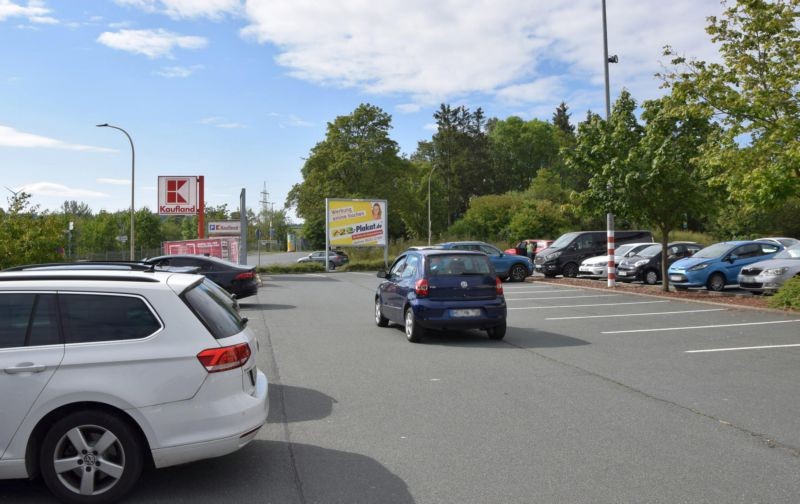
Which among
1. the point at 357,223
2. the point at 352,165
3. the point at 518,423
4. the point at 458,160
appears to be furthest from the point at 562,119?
the point at 518,423

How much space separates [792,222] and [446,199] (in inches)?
1557

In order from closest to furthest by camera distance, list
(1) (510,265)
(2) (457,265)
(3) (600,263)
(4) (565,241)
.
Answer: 1. (2) (457,265)
2. (3) (600,263)
3. (1) (510,265)
4. (4) (565,241)

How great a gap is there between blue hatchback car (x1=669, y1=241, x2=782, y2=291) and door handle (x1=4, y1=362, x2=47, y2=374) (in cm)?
1919

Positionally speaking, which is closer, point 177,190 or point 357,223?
point 177,190

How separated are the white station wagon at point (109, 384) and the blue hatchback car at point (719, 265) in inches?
719

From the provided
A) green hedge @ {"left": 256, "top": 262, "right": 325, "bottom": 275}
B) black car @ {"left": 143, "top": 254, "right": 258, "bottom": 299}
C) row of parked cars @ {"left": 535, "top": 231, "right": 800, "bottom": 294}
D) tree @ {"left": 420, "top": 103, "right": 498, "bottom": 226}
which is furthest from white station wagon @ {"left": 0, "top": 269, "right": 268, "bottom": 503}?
tree @ {"left": 420, "top": 103, "right": 498, "bottom": 226}

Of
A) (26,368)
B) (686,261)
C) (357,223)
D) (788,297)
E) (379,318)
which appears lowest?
(379,318)

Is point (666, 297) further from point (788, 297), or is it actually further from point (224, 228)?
point (224, 228)

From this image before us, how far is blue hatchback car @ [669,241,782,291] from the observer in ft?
65.8

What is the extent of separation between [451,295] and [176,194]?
28406 mm

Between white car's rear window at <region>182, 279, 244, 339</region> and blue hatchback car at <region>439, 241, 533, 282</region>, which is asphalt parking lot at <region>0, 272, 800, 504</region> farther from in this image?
blue hatchback car at <region>439, 241, 533, 282</region>

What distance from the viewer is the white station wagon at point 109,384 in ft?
13.6

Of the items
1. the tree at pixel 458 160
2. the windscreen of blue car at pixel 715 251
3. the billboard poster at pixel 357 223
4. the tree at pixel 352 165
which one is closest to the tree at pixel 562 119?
the tree at pixel 458 160

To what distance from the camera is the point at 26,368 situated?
4.17 metres
